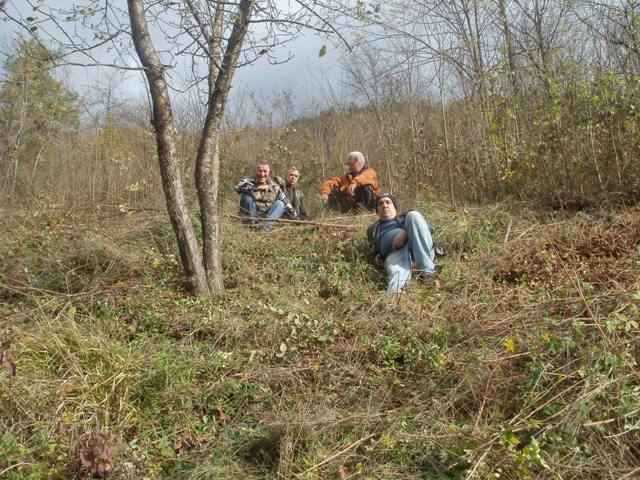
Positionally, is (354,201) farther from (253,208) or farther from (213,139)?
(213,139)

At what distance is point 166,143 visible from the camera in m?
4.11

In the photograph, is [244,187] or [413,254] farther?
[244,187]

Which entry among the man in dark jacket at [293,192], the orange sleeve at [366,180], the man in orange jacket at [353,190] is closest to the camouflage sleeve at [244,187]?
the man in dark jacket at [293,192]

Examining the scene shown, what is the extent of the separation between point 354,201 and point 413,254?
220cm

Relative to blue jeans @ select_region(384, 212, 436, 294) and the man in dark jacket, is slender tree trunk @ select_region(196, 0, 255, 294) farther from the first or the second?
the man in dark jacket

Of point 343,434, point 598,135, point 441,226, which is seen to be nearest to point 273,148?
point 441,226

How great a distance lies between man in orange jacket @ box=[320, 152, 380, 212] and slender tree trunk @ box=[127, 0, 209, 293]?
2859mm

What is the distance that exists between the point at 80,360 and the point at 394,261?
258 cm

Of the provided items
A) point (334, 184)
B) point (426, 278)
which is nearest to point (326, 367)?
point (426, 278)

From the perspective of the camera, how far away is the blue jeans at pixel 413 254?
15.5 ft

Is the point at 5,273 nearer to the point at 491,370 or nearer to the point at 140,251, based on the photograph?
the point at 140,251

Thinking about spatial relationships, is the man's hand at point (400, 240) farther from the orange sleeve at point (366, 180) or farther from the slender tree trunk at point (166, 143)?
the orange sleeve at point (366, 180)

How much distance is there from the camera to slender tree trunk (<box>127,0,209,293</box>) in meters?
4.02

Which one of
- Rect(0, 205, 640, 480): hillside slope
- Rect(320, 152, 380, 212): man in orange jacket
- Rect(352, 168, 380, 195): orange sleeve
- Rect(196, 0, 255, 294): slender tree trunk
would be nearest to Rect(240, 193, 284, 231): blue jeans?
Rect(320, 152, 380, 212): man in orange jacket
